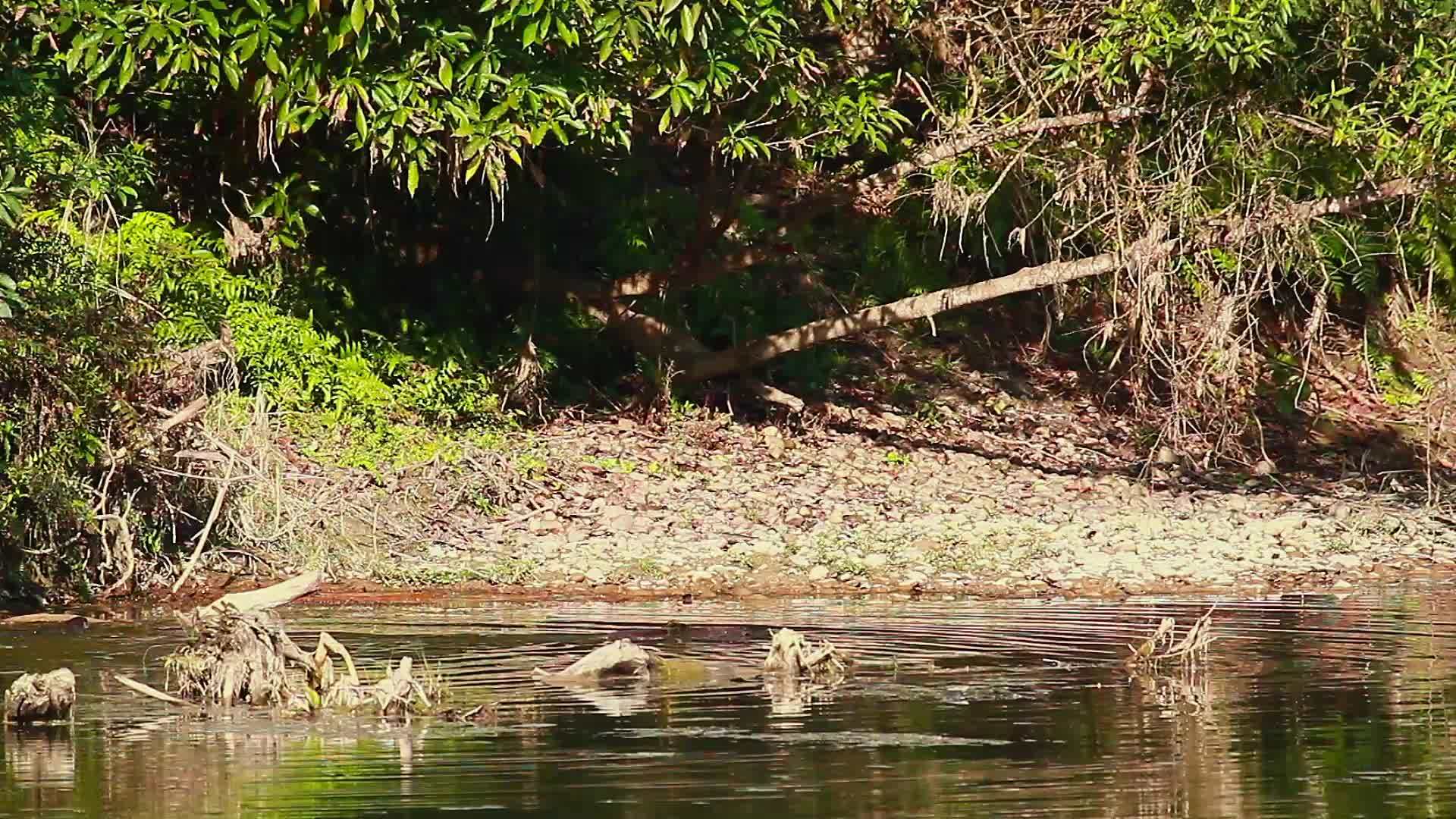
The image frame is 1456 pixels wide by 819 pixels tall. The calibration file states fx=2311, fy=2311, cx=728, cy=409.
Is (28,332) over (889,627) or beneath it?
over

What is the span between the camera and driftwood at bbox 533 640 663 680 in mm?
10766

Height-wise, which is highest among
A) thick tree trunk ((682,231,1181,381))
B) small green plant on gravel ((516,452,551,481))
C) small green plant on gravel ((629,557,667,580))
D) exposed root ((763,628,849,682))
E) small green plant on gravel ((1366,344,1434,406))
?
thick tree trunk ((682,231,1181,381))

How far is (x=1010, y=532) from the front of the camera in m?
15.9

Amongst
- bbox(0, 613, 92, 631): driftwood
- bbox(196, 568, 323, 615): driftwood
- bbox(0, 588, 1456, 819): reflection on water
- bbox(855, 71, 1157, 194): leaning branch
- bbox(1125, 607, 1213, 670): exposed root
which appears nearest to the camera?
bbox(0, 588, 1456, 819): reflection on water

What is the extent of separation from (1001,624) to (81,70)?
7.05 metres

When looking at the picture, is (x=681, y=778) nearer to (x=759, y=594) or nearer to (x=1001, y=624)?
(x=1001, y=624)

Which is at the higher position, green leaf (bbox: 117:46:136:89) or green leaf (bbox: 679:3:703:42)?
green leaf (bbox: 679:3:703:42)

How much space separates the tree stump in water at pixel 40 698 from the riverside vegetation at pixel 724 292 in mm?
2796

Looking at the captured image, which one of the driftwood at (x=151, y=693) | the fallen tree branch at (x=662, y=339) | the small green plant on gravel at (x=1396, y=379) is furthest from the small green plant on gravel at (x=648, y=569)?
the small green plant on gravel at (x=1396, y=379)

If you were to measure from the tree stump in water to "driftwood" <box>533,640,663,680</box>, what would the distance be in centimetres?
223

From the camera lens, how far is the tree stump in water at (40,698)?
9.50 m

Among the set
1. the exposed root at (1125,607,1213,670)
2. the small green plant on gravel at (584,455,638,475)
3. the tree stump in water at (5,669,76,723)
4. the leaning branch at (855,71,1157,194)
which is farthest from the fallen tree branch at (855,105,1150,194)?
the tree stump in water at (5,669,76,723)

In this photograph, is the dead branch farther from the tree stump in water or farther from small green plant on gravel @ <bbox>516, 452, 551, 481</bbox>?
the tree stump in water

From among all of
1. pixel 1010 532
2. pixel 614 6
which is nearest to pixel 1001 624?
pixel 1010 532
